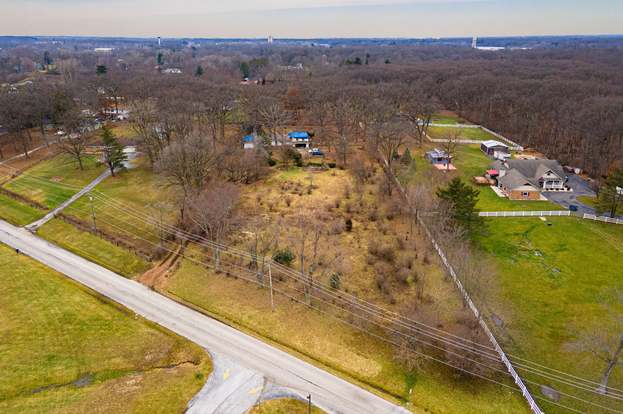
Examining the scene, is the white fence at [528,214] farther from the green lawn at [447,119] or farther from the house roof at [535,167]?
the green lawn at [447,119]

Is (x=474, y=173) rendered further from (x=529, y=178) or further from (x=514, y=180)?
(x=514, y=180)

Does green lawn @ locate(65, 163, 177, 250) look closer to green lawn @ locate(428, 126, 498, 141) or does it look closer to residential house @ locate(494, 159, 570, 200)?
residential house @ locate(494, 159, 570, 200)

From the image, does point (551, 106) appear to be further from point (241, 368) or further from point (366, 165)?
point (241, 368)

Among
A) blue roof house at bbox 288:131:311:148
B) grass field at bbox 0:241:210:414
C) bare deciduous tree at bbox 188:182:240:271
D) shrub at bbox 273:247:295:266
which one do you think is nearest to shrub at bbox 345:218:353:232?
shrub at bbox 273:247:295:266

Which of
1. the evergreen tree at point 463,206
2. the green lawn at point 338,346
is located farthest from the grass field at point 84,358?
the evergreen tree at point 463,206

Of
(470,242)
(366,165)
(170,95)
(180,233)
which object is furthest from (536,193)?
(170,95)
